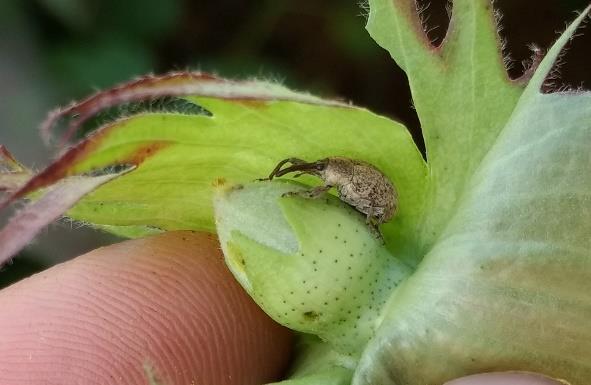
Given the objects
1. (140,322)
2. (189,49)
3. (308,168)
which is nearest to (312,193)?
(308,168)

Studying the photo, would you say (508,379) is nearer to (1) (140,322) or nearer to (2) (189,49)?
(1) (140,322)

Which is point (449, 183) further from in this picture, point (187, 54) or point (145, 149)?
point (187, 54)

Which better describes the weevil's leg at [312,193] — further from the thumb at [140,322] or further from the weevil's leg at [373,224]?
the thumb at [140,322]

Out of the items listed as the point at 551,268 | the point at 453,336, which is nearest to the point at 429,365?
the point at 453,336

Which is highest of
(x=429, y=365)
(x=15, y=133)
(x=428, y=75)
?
(x=15, y=133)

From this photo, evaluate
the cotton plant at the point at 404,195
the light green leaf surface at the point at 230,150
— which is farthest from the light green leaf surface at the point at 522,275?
the light green leaf surface at the point at 230,150
